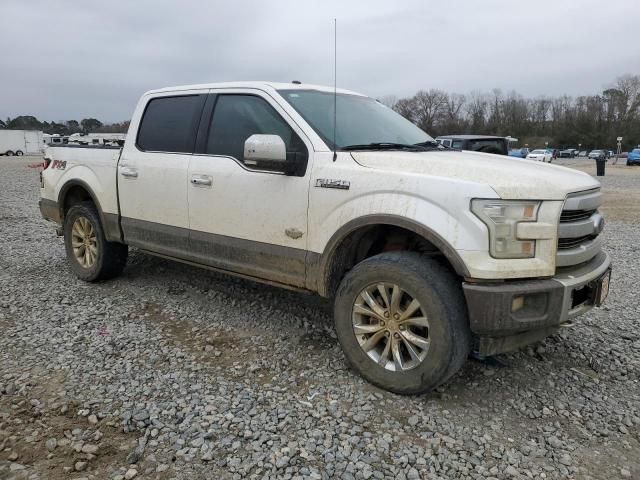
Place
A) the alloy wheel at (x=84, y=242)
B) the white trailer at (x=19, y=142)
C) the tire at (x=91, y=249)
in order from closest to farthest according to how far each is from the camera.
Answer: the tire at (x=91, y=249)
the alloy wheel at (x=84, y=242)
the white trailer at (x=19, y=142)

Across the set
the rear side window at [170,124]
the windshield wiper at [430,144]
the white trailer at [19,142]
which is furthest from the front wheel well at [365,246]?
the white trailer at [19,142]

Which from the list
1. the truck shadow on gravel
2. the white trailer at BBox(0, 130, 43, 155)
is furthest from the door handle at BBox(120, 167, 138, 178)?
the white trailer at BBox(0, 130, 43, 155)

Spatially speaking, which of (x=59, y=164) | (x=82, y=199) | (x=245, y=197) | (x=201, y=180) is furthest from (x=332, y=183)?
(x=59, y=164)

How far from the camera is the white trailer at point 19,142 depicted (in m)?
59.7

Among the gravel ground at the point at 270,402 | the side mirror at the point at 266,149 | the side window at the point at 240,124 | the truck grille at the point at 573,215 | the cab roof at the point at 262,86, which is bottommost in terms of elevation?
the gravel ground at the point at 270,402

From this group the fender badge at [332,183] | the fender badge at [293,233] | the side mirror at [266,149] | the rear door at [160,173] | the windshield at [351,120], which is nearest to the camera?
the fender badge at [332,183]

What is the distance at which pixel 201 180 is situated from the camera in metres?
4.27

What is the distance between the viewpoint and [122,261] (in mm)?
5633

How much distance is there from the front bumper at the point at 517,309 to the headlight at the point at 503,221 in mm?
200

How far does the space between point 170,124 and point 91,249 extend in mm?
1814

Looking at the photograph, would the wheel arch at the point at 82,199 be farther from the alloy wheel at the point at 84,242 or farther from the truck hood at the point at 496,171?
the truck hood at the point at 496,171

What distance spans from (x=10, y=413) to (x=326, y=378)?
1.93 metres

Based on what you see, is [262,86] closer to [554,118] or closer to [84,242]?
[84,242]

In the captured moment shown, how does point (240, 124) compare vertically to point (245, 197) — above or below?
above
